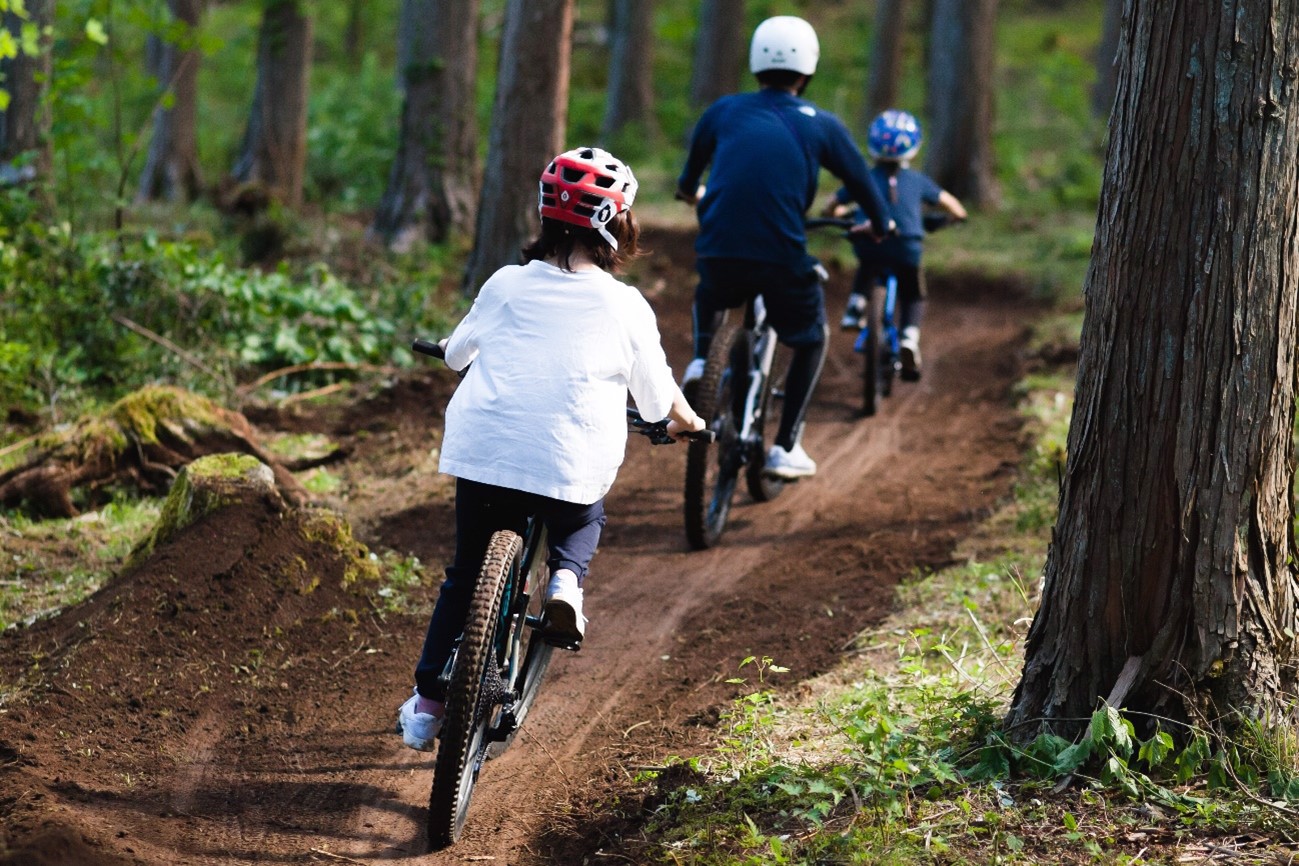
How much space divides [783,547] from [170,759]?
3.72 m

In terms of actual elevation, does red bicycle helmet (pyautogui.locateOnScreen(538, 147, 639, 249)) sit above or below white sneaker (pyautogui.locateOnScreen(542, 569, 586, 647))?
above

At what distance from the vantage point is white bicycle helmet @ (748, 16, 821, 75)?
6816 mm

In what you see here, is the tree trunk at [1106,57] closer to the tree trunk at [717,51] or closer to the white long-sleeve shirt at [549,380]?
the tree trunk at [717,51]

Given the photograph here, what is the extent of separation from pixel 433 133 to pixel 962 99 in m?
8.47

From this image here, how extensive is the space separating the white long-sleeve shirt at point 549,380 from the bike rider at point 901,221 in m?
5.08

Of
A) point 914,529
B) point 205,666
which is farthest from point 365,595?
point 914,529

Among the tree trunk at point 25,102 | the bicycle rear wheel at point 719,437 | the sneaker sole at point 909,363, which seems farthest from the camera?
the tree trunk at point 25,102

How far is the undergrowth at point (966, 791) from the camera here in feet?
12.1

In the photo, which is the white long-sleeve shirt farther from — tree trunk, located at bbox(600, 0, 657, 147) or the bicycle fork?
tree trunk, located at bbox(600, 0, 657, 147)

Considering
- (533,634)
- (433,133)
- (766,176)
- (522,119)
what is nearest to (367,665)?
(533,634)

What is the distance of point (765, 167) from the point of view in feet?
22.4

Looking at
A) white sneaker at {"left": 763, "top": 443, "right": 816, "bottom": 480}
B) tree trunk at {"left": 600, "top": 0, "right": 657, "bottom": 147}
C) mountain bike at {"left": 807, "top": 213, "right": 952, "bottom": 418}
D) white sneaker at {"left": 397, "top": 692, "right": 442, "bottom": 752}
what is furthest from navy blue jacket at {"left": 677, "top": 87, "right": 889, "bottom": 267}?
tree trunk at {"left": 600, "top": 0, "right": 657, "bottom": 147}

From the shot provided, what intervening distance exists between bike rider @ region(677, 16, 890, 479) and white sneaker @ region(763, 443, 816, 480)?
3.17ft

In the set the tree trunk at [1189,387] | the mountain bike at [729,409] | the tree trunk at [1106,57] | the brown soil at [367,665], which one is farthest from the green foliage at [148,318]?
the tree trunk at [1106,57]
